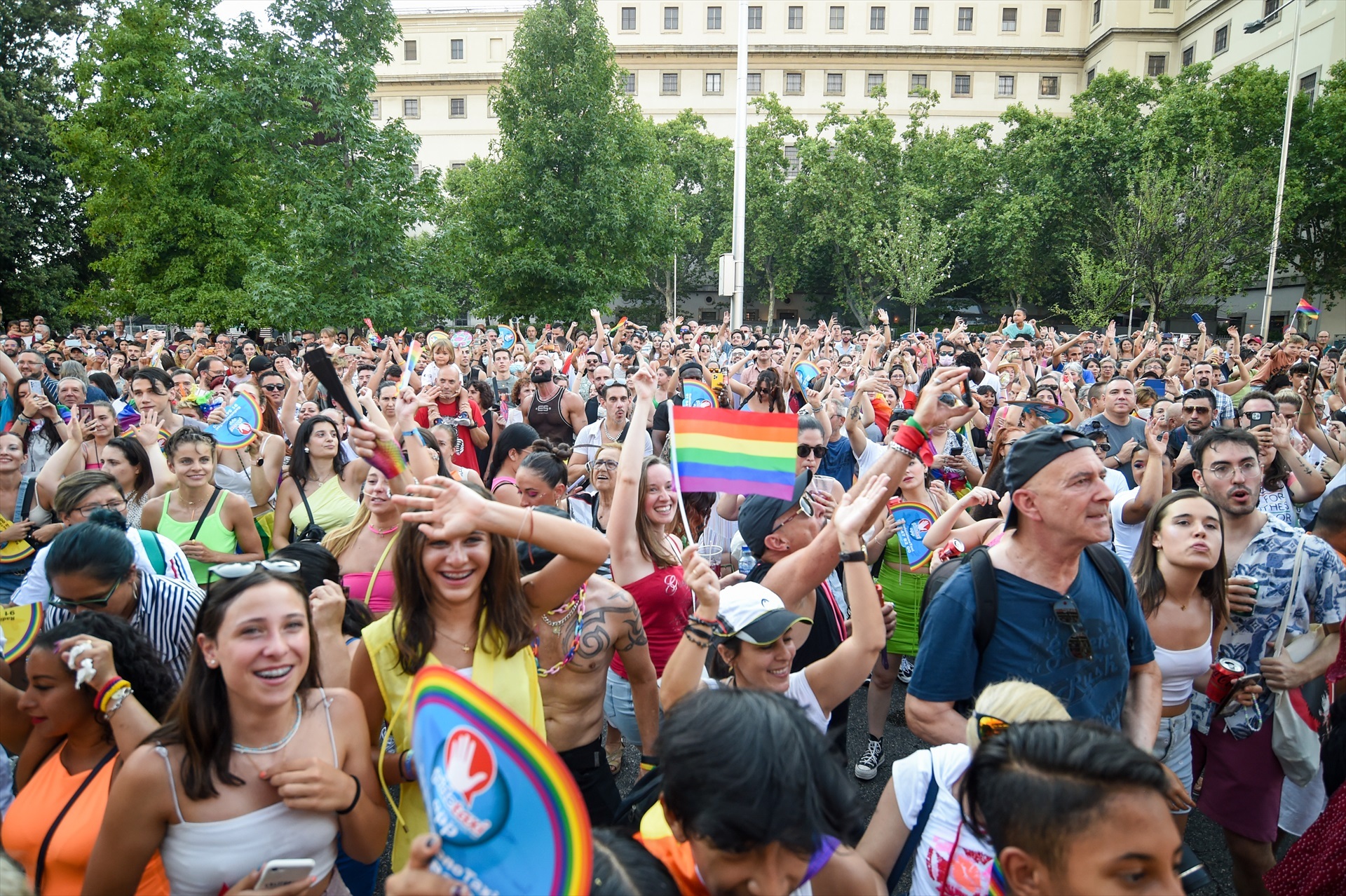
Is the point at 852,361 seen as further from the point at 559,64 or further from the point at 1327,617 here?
the point at 559,64

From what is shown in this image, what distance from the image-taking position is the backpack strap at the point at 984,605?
268 centimetres

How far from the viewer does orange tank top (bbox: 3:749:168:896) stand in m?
2.33

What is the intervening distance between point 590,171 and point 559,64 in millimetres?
3394

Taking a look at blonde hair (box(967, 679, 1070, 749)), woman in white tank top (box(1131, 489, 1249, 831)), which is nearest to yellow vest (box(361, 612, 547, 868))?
blonde hair (box(967, 679, 1070, 749))

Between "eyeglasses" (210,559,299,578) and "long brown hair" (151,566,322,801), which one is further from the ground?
"eyeglasses" (210,559,299,578)

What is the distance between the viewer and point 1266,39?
4184 centimetres

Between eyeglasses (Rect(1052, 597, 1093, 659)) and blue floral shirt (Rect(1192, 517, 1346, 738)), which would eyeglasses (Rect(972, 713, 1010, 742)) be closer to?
eyeglasses (Rect(1052, 597, 1093, 659))

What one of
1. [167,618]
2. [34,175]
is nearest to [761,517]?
[167,618]

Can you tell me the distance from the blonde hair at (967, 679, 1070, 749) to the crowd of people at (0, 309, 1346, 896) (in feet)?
0.04

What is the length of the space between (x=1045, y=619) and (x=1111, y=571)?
1.32ft

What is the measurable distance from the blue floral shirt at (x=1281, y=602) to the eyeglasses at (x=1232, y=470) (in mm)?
331

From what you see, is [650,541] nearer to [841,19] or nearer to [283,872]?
[283,872]

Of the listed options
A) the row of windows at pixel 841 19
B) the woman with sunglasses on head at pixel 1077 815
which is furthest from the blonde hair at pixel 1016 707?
the row of windows at pixel 841 19

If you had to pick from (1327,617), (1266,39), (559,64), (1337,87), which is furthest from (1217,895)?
(1266,39)
